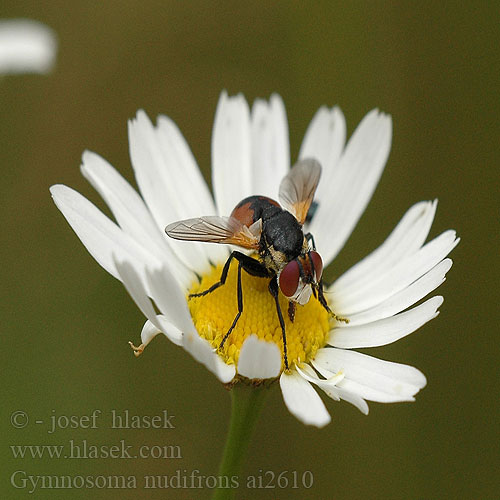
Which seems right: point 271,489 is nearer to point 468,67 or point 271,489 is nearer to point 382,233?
point 382,233

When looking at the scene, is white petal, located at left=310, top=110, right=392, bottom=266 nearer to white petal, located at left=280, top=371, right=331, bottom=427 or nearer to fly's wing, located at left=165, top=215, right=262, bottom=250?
fly's wing, located at left=165, top=215, right=262, bottom=250

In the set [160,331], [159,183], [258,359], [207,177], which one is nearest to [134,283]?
[160,331]

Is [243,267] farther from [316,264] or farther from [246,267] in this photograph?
[316,264]

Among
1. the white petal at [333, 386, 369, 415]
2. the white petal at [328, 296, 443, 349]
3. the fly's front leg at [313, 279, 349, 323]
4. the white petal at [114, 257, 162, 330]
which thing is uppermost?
the fly's front leg at [313, 279, 349, 323]

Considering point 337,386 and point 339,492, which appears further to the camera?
point 339,492

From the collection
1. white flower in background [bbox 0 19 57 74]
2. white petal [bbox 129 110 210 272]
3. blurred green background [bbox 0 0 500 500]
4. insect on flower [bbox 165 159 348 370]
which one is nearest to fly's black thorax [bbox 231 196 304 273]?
insect on flower [bbox 165 159 348 370]

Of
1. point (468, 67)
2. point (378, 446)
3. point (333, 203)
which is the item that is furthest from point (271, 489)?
point (468, 67)

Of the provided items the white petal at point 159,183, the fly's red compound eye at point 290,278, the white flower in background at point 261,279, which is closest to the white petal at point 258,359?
the white flower in background at point 261,279
